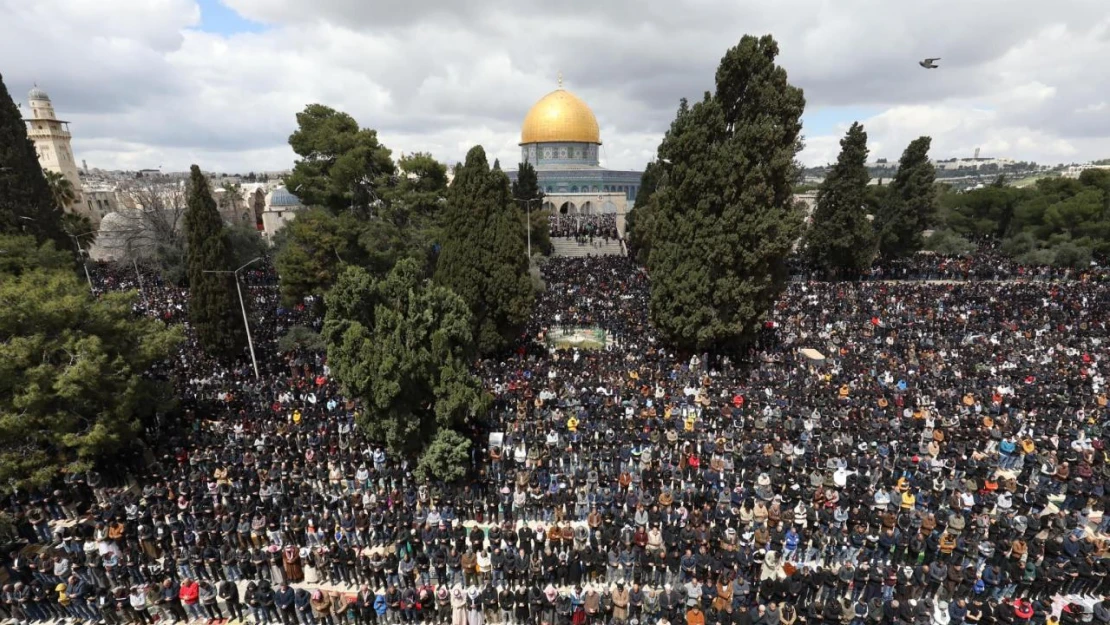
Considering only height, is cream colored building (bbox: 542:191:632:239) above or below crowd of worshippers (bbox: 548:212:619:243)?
above

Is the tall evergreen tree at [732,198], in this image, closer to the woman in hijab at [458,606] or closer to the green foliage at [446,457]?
the green foliage at [446,457]

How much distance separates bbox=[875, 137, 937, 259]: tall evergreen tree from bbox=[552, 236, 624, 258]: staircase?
805 inches

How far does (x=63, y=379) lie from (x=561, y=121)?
55.2 metres

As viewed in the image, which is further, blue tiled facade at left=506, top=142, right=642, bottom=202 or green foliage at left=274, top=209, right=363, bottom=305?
blue tiled facade at left=506, top=142, right=642, bottom=202

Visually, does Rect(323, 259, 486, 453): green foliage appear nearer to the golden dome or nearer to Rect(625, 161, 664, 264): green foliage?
Rect(625, 161, 664, 264): green foliage

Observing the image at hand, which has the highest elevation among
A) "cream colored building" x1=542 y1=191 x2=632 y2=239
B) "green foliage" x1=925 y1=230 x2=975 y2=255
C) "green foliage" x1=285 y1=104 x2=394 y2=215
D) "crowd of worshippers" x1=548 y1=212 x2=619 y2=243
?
"green foliage" x1=285 y1=104 x2=394 y2=215

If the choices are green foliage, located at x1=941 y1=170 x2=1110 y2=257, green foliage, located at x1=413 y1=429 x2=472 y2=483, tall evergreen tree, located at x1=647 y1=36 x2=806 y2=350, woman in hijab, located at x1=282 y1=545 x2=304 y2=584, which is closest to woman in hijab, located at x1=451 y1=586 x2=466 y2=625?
green foliage, located at x1=413 y1=429 x2=472 y2=483

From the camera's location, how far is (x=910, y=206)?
36344 millimetres

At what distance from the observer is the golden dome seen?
60094mm

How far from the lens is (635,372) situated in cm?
1784

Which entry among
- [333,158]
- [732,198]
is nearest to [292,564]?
[732,198]

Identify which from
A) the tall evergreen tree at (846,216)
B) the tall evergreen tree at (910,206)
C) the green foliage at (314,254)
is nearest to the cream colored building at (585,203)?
the tall evergreen tree at (846,216)

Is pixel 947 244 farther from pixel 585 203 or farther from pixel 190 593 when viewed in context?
pixel 190 593

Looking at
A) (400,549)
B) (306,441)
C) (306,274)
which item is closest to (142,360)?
(306,441)
